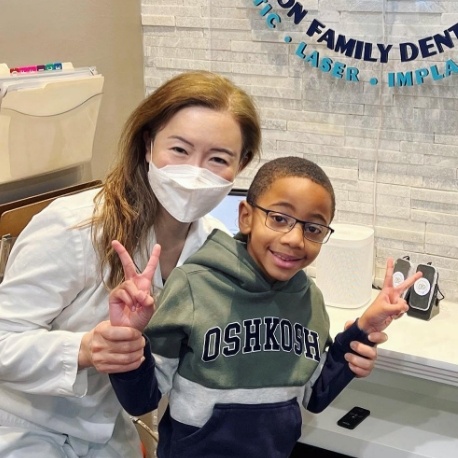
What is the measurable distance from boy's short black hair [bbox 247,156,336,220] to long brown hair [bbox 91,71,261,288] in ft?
0.44

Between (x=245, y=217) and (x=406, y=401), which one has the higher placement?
(x=245, y=217)

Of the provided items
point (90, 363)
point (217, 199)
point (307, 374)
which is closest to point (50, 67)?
point (217, 199)

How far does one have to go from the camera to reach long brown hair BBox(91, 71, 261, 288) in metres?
1.26

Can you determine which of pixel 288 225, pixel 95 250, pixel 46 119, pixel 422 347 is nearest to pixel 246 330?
pixel 288 225

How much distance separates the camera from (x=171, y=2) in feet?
6.82

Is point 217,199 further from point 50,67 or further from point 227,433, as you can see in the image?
point 50,67

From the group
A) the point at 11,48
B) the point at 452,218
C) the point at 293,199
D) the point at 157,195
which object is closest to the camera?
the point at 293,199

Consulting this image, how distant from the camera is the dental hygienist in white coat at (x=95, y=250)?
123 cm

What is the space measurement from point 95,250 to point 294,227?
35 centimetres

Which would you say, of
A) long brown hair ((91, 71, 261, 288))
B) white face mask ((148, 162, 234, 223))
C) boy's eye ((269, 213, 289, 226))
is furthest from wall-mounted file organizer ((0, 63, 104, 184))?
boy's eye ((269, 213, 289, 226))

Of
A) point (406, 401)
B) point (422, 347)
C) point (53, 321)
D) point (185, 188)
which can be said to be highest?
point (185, 188)

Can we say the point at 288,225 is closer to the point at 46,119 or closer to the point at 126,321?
the point at 126,321

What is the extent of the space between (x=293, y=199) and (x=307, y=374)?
306mm

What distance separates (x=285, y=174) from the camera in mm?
1181
